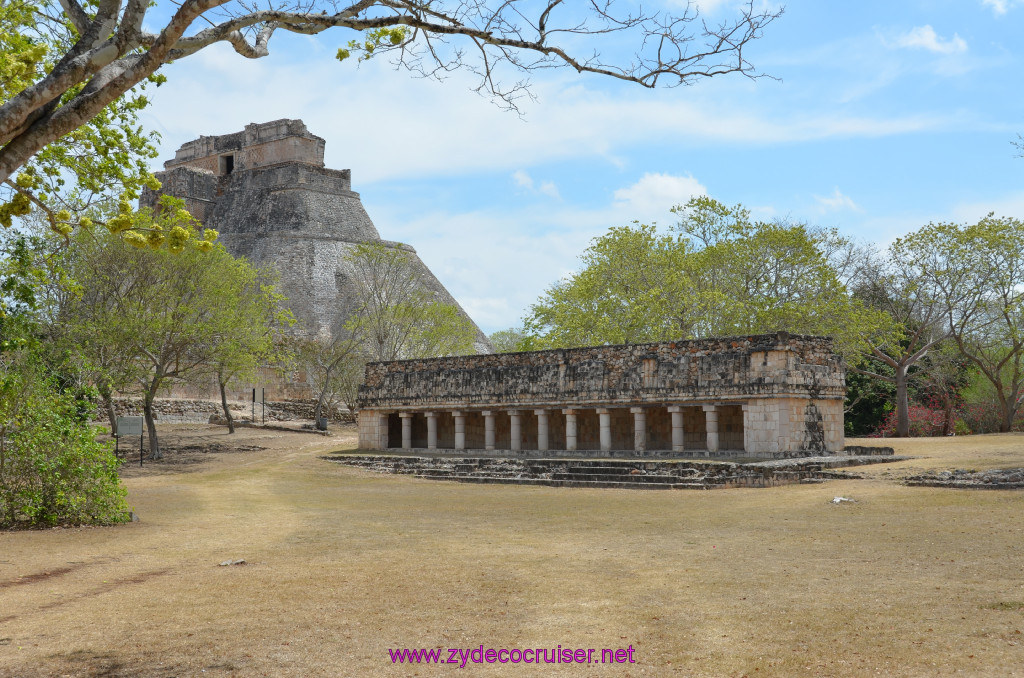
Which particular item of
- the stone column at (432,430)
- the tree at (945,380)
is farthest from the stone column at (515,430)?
the tree at (945,380)

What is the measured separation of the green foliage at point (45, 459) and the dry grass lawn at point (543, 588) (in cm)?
47

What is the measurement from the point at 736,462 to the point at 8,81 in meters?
14.4

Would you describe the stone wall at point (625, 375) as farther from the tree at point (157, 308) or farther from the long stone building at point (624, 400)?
A: the tree at point (157, 308)

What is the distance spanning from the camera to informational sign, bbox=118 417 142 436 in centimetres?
2249

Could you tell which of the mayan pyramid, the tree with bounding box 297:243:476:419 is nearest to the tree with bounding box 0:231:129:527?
the tree with bounding box 297:243:476:419

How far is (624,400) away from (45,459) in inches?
544

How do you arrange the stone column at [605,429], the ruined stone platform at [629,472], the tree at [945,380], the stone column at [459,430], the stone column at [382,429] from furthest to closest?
the tree at [945,380] → the stone column at [382,429] → the stone column at [459,430] → the stone column at [605,429] → the ruined stone platform at [629,472]

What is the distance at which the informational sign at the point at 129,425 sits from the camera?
2249cm

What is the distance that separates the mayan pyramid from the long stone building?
3035cm

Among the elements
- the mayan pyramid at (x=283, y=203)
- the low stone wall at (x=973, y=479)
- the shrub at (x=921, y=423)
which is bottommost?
the low stone wall at (x=973, y=479)

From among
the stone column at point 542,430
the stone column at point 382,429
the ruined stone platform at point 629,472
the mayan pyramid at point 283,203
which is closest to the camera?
the ruined stone platform at point 629,472

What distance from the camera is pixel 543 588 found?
25.3 ft

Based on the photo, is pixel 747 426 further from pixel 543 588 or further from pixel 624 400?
pixel 543 588

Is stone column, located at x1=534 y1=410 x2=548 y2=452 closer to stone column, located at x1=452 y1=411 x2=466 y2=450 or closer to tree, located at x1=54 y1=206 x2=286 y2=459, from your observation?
stone column, located at x1=452 y1=411 x2=466 y2=450
